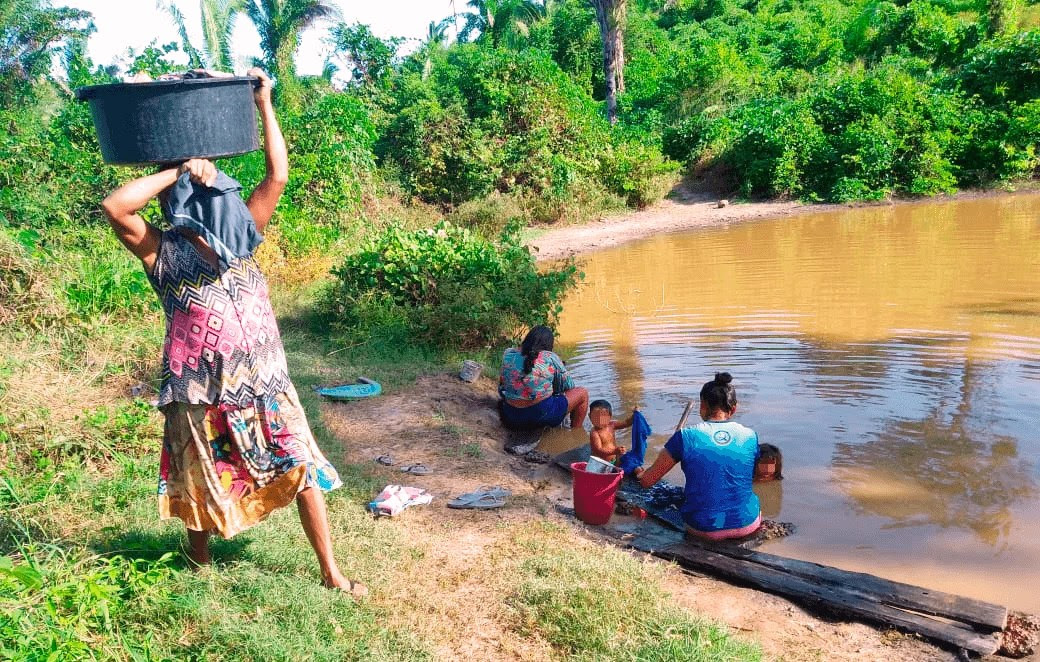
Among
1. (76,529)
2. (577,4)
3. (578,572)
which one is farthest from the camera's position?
(577,4)

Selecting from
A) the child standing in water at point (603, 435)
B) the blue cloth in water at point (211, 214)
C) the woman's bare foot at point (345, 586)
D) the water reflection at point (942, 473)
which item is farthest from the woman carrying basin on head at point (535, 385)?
the blue cloth in water at point (211, 214)

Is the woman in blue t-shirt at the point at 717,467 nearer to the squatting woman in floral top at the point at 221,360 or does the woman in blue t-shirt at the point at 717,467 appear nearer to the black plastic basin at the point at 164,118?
the squatting woman in floral top at the point at 221,360

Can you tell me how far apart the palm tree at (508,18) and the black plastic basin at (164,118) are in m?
31.3

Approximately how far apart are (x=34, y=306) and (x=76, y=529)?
3.08 metres

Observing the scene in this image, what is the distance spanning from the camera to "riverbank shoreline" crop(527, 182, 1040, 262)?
16.6 meters

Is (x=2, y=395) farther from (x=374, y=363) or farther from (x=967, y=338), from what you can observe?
(x=967, y=338)

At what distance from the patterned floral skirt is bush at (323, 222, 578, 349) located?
4.74m

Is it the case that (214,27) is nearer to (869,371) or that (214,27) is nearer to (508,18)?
(508,18)

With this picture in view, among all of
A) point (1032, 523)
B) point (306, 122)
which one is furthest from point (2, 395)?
point (306, 122)

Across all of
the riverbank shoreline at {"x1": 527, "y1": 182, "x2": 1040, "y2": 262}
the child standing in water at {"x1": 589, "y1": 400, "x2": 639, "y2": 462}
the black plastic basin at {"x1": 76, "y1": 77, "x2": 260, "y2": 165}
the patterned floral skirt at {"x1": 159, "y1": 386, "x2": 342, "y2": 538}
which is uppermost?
the black plastic basin at {"x1": 76, "y1": 77, "x2": 260, "y2": 165}

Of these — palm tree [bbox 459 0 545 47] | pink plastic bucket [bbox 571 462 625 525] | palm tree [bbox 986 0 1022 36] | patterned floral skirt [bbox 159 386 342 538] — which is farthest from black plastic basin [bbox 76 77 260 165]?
palm tree [bbox 459 0 545 47]

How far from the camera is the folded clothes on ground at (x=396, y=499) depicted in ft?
14.6

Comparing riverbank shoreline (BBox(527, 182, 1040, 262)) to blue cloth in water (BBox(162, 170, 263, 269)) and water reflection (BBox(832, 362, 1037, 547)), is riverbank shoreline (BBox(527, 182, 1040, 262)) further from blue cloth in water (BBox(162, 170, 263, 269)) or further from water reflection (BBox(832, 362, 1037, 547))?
blue cloth in water (BBox(162, 170, 263, 269))

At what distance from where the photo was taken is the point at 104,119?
290 cm
